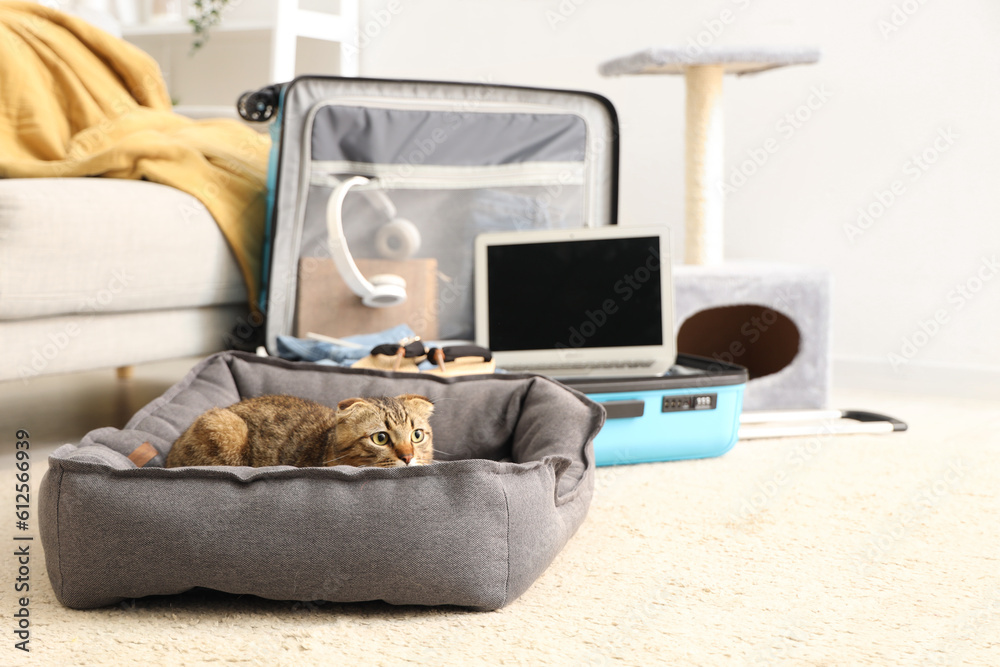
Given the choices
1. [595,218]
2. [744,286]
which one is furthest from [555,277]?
[744,286]

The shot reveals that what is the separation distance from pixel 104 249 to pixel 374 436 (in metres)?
0.75

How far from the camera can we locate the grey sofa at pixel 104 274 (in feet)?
4.56

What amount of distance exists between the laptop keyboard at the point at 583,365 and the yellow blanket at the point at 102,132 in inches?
23.7

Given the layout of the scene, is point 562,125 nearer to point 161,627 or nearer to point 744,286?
point 744,286

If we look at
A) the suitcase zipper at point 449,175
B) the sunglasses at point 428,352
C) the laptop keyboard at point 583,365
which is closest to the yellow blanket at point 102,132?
the suitcase zipper at point 449,175

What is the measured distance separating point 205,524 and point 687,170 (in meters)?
1.70

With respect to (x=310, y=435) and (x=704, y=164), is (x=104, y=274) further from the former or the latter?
(x=704, y=164)

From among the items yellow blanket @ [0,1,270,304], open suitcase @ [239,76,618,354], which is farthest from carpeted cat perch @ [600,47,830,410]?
yellow blanket @ [0,1,270,304]

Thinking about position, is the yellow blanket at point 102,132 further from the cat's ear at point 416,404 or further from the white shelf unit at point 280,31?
the white shelf unit at point 280,31

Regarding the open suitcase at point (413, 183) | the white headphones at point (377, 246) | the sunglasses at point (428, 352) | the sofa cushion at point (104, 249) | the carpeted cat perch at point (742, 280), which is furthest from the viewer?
the carpeted cat perch at point (742, 280)

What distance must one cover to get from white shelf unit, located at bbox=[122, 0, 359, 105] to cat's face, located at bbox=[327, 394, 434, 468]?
2.25 m

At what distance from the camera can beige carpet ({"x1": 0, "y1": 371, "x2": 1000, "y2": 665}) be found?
0.82 meters

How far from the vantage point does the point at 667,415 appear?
5.26 feet

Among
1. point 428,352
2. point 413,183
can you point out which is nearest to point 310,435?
point 428,352
